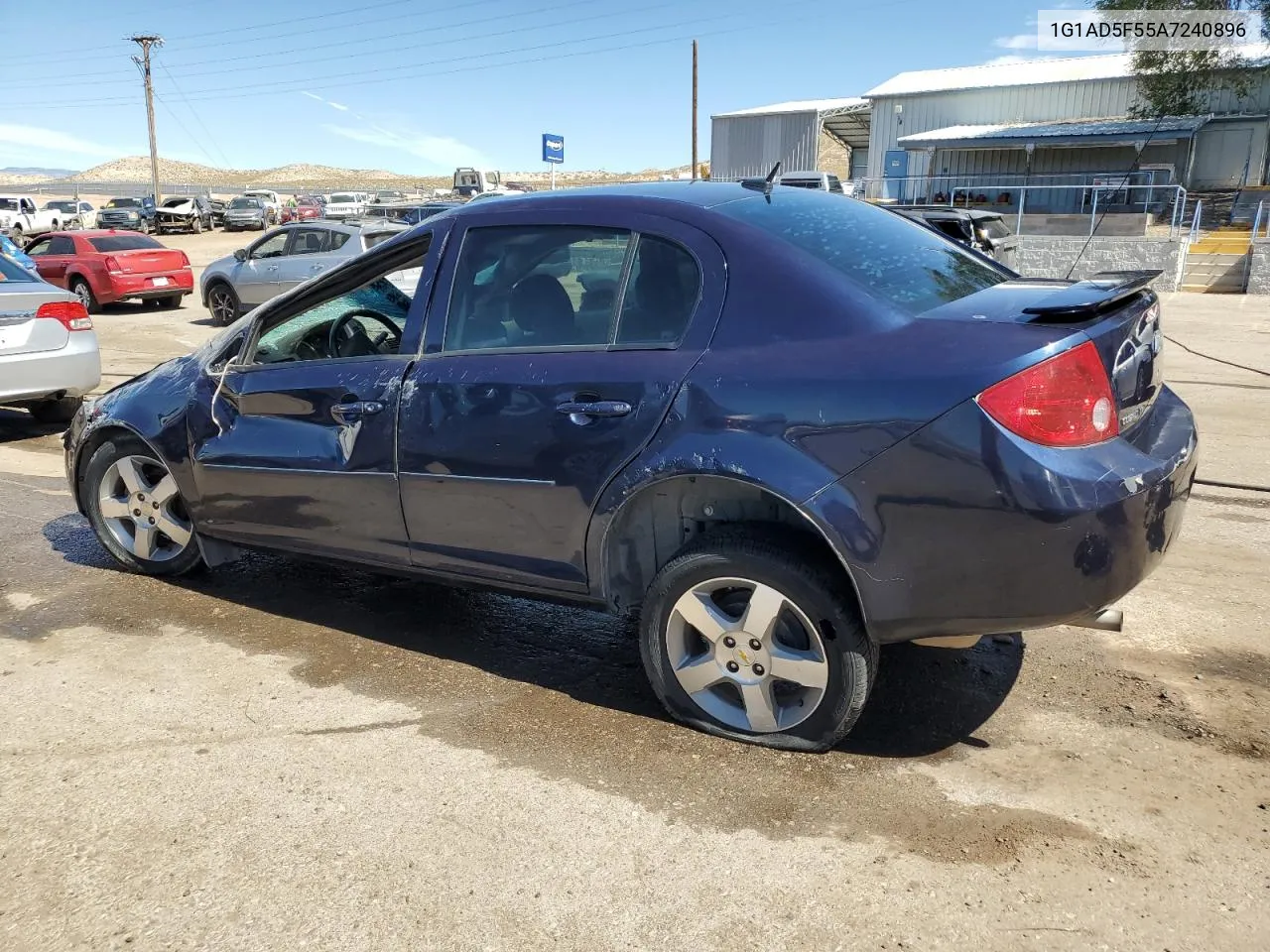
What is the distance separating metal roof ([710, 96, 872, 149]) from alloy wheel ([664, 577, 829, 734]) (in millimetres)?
45915

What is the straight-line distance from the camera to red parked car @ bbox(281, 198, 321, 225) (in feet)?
156

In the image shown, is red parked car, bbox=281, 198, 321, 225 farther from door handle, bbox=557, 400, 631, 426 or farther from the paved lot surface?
door handle, bbox=557, 400, 631, 426

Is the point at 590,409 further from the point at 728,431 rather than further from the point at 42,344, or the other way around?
the point at 42,344

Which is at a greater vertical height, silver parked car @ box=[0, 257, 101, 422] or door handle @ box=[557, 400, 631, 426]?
door handle @ box=[557, 400, 631, 426]

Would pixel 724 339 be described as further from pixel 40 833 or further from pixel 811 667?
pixel 40 833

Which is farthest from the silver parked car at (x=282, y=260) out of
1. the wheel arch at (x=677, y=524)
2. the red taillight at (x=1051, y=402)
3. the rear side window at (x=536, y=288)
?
the red taillight at (x=1051, y=402)

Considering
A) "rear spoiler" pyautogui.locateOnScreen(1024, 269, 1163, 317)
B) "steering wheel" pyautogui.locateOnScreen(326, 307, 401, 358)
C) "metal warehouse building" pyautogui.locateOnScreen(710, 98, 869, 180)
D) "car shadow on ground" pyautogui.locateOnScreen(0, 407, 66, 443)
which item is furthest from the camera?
"metal warehouse building" pyautogui.locateOnScreen(710, 98, 869, 180)

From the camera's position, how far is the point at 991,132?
37.2 meters

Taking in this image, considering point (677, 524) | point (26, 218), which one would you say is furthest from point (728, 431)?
point (26, 218)

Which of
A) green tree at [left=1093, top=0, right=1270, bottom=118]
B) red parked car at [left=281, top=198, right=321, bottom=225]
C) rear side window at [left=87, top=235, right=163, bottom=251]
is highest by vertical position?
green tree at [left=1093, top=0, right=1270, bottom=118]

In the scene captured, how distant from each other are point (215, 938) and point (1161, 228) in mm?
24231

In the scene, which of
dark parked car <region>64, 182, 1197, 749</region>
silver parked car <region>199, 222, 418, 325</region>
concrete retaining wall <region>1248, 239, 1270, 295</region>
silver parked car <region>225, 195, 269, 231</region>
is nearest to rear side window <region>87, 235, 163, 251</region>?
silver parked car <region>199, 222, 418, 325</region>

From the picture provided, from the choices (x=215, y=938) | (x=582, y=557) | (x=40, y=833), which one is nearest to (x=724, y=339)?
(x=582, y=557)

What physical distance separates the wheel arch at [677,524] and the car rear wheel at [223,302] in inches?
548
